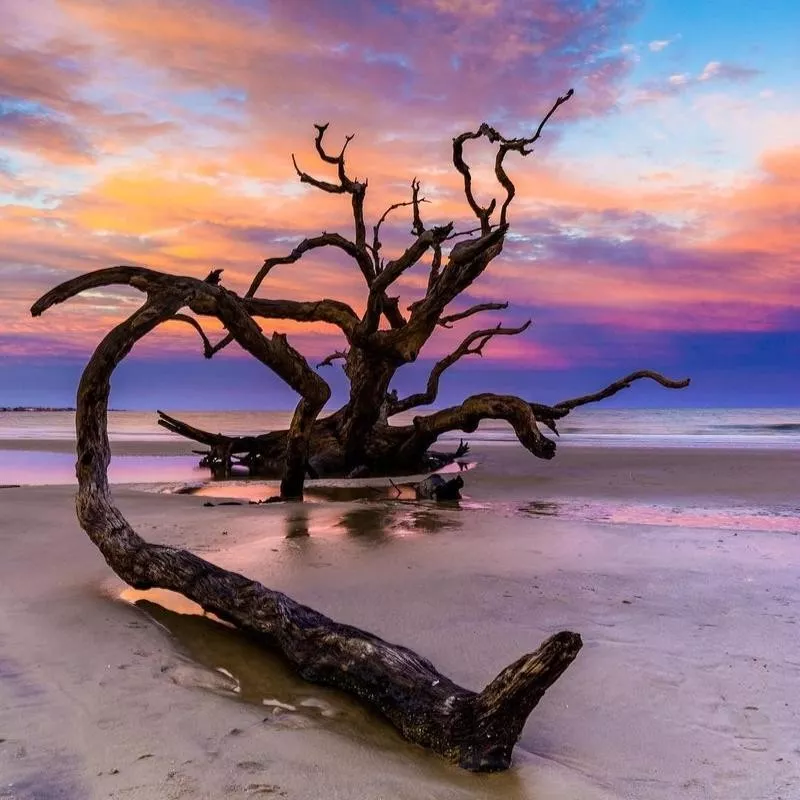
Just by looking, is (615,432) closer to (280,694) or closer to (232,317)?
(232,317)

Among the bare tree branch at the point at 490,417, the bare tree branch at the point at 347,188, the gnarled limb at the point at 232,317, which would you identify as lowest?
the bare tree branch at the point at 490,417

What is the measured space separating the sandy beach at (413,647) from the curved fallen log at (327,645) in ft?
0.30

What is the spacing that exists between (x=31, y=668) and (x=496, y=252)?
9591 millimetres

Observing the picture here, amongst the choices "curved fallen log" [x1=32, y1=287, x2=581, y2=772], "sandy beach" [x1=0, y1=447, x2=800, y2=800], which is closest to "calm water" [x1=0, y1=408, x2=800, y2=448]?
"sandy beach" [x1=0, y1=447, x2=800, y2=800]

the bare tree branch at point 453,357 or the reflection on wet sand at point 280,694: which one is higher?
the bare tree branch at point 453,357

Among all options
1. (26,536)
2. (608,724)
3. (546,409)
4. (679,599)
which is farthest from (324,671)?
(546,409)

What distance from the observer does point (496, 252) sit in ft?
37.9

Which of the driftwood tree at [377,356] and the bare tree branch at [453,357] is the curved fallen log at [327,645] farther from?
the bare tree branch at [453,357]

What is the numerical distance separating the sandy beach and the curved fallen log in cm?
9

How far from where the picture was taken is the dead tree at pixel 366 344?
8.38 m

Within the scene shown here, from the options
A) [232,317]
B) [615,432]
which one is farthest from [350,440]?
[615,432]

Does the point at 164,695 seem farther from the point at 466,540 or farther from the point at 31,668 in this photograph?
the point at 466,540

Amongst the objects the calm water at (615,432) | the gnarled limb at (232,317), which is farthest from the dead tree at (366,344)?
the calm water at (615,432)

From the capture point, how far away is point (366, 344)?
38.3 feet
